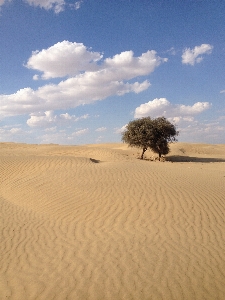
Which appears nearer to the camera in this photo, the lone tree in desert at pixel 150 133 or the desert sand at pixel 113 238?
the desert sand at pixel 113 238

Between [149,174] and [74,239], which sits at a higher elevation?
[149,174]

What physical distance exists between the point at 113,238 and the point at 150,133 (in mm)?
21015

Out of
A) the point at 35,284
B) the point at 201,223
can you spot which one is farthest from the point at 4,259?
the point at 201,223

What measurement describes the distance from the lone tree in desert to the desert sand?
14.0 metres

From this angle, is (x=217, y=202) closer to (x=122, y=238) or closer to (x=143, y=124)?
(x=122, y=238)

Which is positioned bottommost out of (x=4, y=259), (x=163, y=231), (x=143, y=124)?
(x=4, y=259)

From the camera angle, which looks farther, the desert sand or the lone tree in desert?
the lone tree in desert

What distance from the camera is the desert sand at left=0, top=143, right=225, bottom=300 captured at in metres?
5.15

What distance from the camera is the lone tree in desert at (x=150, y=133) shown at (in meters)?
27.9

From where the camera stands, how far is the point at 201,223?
8.27 m

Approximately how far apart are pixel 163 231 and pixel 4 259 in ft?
13.8

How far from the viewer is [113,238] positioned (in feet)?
24.1

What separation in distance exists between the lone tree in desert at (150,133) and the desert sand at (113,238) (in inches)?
551

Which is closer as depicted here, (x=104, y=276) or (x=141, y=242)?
(x=104, y=276)
